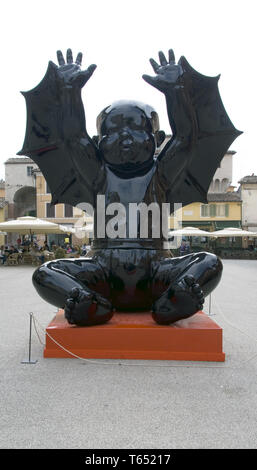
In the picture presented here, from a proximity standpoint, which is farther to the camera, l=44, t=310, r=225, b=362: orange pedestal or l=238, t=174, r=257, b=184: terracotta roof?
l=238, t=174, r=257, b=184: terracotta roof

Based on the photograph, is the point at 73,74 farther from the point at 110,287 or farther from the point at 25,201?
the point at 25,201

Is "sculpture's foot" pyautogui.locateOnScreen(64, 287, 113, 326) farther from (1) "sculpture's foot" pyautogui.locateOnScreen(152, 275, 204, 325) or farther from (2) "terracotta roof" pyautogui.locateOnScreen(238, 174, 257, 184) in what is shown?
(2) "terracotta roof" pyautogui.locateOnScreen(238, 174, 257, 184)

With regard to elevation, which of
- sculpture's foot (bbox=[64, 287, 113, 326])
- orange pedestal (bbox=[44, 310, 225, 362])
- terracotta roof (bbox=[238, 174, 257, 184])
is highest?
terracotta roof (bbox=[238, 174, 257, 184])

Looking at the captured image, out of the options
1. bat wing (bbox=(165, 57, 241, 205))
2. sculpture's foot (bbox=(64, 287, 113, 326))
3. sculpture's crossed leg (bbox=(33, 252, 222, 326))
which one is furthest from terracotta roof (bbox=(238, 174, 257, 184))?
sculpture's foot (bbox=(64, 287, 113, 326))

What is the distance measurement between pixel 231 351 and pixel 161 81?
2416mm

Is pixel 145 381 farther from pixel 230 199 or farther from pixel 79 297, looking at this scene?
pixel 230 199

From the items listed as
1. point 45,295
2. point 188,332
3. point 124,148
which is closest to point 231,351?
point 188,332

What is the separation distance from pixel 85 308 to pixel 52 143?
64.0 inches

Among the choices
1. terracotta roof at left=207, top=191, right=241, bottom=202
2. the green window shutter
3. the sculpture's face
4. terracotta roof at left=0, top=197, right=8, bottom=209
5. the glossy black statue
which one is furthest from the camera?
terracotta roof at left=0, top=197, right=8, bottom=209

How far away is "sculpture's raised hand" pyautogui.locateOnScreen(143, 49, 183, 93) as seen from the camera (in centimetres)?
321

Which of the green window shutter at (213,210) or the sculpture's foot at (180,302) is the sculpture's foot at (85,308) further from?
the green window shutter at (213,210)

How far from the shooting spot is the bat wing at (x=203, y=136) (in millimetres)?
3316

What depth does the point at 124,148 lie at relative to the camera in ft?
10.3

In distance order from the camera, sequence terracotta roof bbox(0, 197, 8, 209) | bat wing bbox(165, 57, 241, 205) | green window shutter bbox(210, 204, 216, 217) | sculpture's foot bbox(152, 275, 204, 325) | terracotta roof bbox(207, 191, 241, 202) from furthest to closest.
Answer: terracotta roof bbox(0, 197, 8, 209) → green window shutter bbox(210, 204, 216, 217) → terracotta roof bbox(207, 191, 241, 202) → bat wing bbox(165, 57, 241, 205) → sculpture's foot bbox(152, 275, 204, 325)
